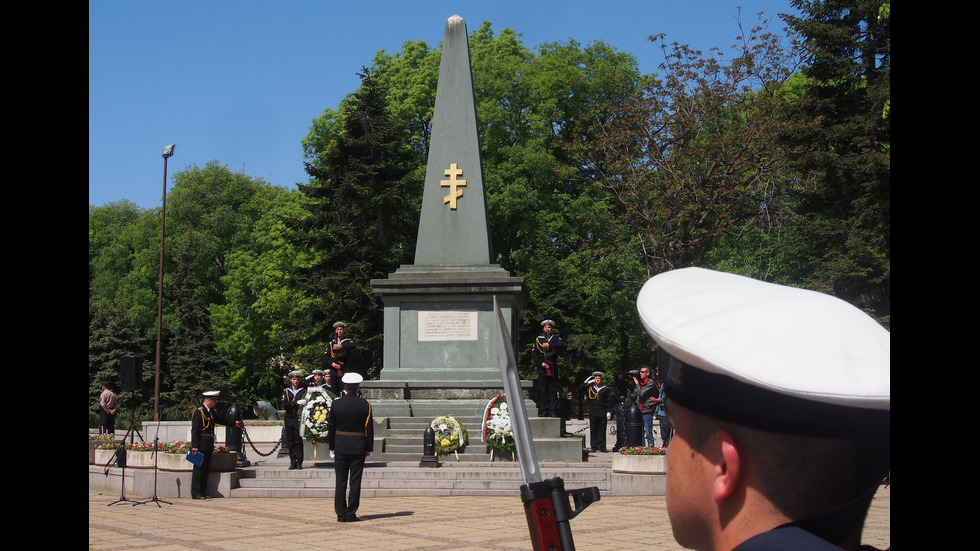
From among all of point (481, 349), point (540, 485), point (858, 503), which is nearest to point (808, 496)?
point (858, 503)

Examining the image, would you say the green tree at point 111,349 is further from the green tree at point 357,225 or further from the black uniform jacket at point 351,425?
the black uniform jacket at point 351,425

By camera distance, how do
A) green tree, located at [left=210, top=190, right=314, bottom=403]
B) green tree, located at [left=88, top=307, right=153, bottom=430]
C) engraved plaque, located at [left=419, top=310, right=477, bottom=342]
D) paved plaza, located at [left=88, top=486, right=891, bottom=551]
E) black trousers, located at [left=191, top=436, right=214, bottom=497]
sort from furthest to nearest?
green tree, located at [left=88, top=307, right=153, bottom=430]
green tree, located at [left=210, top=190, right=314, bottom=403]
engraved plaque, located at [left=419, top=310, right=477, bottom=342]
black trousers, located at [left=191, top=436, right=214, bottom=497]
paved plaza, located at [left=88, top=486, right=891, bottom=551]

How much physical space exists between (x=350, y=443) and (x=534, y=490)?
1164cm

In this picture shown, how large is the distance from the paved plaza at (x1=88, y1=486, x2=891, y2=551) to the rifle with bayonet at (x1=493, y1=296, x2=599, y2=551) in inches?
306

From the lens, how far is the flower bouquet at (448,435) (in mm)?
19344

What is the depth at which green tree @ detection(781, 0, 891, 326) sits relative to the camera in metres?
30.5

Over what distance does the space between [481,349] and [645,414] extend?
178 inches

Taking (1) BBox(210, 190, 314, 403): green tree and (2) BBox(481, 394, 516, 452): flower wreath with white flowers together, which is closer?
(2) BBox(481, 394, 516, 452): flower wreath with white flowers

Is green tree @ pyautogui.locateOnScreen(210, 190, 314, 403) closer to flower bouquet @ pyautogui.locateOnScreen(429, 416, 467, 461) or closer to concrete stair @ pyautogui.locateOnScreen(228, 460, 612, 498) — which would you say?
flower bouquet @ pyautogui.locateOnScreen(429, 416, 467, 461)

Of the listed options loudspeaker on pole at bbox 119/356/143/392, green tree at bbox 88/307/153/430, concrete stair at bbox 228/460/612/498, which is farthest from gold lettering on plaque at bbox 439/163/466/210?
green tree at bbox 88/307/153/430

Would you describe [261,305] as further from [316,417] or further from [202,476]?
[202,476]

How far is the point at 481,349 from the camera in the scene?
22.2 meters

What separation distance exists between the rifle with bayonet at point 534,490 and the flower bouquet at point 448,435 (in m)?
17.3

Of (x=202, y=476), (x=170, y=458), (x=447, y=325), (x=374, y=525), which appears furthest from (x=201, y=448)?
(x=447, y=325)
